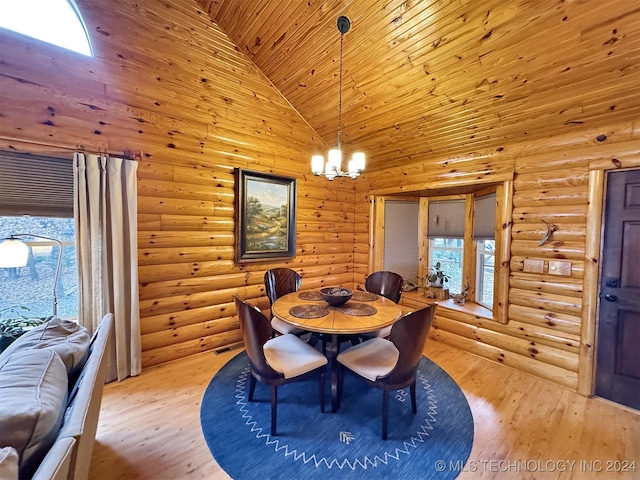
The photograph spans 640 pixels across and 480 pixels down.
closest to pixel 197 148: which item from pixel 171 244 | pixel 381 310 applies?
pixel 171 244

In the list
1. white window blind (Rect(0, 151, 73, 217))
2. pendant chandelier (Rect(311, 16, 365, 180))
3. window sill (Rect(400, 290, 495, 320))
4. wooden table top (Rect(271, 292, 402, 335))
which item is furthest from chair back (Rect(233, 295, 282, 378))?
window sill (Rect(400, 290, 495, 320))

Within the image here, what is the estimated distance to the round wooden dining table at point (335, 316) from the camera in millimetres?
2143

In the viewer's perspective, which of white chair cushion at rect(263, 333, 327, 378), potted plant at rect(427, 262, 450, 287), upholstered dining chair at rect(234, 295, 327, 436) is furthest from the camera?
potted plant at rect(427, 262, 450, 287)

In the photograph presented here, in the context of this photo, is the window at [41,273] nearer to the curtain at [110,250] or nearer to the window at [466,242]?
the curtain at [110,250]

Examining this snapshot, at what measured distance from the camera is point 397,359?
2.10 metres

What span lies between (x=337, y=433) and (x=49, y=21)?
4.24 meters

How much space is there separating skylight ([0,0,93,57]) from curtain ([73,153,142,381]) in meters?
1.01

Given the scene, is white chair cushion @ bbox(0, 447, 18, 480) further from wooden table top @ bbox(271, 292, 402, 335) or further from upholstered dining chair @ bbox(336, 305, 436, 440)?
upholstered dining chair @ bbox(336, 305, 436, 440)

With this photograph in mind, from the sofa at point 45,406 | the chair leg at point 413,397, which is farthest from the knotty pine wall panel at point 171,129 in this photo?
the chair leg at point 413,397

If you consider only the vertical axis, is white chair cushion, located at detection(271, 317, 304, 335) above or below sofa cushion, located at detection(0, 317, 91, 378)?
below

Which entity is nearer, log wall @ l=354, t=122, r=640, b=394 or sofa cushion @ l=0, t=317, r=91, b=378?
sofa cushion @ l=0, t=317, r=91, b=378

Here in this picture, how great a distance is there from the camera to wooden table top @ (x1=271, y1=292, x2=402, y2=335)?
211 cm

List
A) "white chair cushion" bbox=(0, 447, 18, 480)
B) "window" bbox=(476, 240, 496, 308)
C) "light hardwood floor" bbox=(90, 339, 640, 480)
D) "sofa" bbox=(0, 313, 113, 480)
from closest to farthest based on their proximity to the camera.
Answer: "white chair cushion" bbox=(0, 447, 18, 480), "sofa" bbox=(0, 313, 113, 480), "light hardwood floor" bbox=(90, 339, 640, 480), "window" bbox=(476, 240, 496, 308)

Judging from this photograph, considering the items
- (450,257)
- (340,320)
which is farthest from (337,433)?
(450,257)
